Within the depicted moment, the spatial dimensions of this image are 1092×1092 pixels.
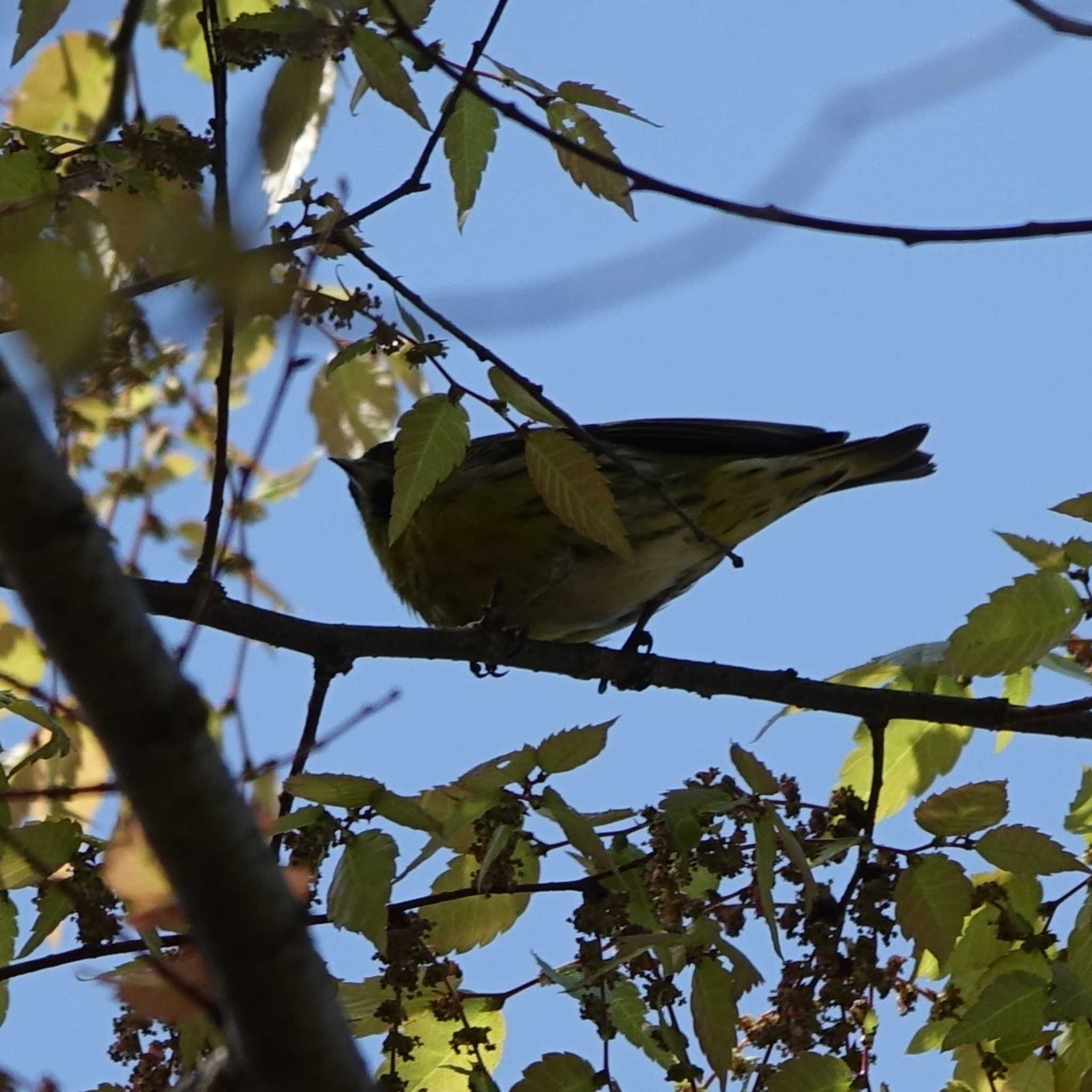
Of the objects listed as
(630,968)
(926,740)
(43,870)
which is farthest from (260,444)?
(926,740)

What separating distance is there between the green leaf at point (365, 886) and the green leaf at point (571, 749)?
0.34 metres

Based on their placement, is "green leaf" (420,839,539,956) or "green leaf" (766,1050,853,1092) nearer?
"green leaf" (766,1050,853,1092)

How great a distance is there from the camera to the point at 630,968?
3068 mm

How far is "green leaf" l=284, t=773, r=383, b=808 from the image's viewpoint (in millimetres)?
2852

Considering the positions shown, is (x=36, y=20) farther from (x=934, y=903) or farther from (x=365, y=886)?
(x=934, y=903)

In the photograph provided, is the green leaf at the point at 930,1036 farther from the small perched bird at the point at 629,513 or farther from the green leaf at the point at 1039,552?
the small perched bird at the point at 629,513

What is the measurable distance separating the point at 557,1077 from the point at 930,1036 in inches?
37.7

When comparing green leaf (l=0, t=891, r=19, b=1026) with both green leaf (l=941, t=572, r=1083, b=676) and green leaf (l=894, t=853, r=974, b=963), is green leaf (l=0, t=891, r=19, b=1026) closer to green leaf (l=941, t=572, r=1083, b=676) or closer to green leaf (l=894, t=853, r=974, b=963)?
green leaf (l=894, t=853, r=974, b=963)

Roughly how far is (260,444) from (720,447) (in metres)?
3.54

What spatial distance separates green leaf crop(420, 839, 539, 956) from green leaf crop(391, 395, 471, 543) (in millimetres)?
716

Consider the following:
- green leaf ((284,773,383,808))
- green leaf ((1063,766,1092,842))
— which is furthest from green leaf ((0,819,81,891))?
green leaf ((1063,766,1092,842))

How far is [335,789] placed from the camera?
9.40ft

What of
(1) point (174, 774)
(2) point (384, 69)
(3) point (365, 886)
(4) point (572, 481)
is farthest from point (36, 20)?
(1) point (174, 774)

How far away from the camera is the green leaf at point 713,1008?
290 centimetres
